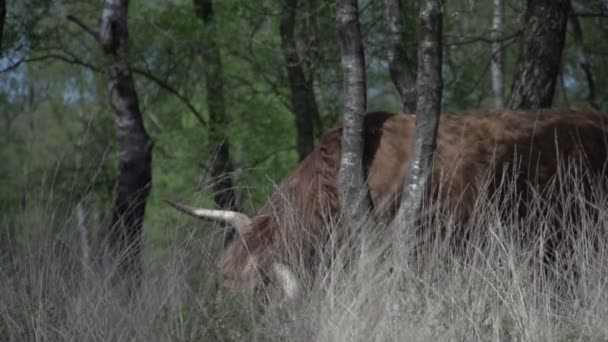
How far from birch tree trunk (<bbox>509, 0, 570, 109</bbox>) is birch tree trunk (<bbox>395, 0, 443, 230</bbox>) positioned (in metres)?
2.48

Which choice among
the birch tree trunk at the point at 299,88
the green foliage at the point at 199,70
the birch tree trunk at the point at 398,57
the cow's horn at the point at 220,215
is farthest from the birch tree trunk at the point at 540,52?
the birch tree trunk at the point at 299,88

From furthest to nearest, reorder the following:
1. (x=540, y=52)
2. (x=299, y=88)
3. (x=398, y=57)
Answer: (x=299, y=88) < (x=540, y=52) < (x=398, y=57)

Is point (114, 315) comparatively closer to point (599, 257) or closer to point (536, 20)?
point (599, 257)

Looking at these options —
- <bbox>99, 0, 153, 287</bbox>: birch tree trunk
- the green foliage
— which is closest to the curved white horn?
<bbox>99, 0, 153, 287</bbox>: birch tree trunk

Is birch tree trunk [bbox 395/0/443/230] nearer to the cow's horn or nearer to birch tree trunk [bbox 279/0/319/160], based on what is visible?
the cow's horn

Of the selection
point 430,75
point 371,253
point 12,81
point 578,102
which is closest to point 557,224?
point 430,75

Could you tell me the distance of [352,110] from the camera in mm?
8266

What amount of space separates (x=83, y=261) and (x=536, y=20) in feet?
16.8

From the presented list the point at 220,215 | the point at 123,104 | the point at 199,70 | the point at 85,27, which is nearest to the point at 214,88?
the point at 199,70

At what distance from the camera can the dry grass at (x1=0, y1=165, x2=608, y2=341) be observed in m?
6.09

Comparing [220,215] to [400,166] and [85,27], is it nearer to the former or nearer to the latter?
[400,166]

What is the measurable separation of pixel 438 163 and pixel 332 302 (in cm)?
251

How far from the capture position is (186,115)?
2244 cm

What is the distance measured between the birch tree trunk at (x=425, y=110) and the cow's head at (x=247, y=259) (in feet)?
3.07
